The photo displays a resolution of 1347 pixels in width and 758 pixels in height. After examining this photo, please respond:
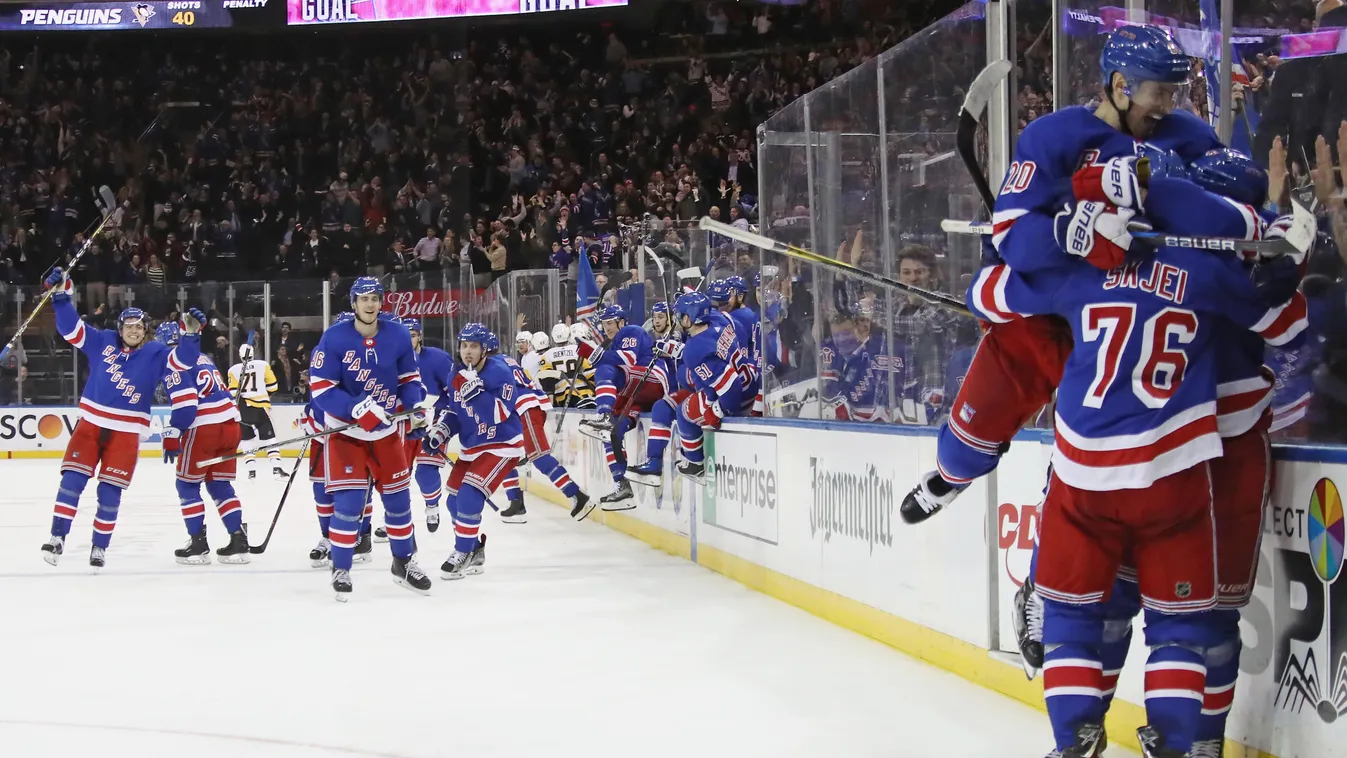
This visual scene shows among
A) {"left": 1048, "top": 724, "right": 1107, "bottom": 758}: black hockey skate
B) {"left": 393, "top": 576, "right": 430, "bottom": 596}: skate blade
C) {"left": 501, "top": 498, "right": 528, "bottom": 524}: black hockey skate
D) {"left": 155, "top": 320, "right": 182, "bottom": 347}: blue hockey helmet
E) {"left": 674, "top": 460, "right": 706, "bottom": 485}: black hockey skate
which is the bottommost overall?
{"left": 501, "top": 498, "right": 528, "bottom": 524}: black hockey skate

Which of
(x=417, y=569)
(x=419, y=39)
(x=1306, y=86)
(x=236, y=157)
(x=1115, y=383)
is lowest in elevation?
(x=417, y=569)

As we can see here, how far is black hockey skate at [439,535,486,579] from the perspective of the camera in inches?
294

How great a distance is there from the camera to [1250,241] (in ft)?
8.80

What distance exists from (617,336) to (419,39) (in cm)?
1413

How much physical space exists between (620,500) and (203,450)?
269cm

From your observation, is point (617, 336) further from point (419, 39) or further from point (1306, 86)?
point (419, 39)

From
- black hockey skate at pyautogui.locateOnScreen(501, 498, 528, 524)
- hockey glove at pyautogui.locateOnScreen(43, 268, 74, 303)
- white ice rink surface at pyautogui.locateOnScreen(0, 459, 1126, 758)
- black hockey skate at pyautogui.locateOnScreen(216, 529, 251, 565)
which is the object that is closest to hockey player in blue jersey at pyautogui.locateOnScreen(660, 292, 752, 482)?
white ice rink surface at pyautogui.locateOnScreen(0, 459, 1126, 758)

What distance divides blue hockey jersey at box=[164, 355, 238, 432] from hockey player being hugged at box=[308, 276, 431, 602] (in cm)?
155

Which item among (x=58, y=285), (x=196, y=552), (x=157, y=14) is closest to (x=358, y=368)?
(x=196, y=552)

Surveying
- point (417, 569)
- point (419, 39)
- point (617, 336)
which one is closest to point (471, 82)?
point (419, 39)

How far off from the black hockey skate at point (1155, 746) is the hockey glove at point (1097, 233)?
913mm

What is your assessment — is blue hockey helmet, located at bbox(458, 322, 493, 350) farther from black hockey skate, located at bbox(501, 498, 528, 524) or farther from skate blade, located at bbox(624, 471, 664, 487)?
black hockey skate, located at bbox(501, 498, 528, 524)

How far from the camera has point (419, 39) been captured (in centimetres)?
2270

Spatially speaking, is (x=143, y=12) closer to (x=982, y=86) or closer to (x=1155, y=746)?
(x=982, y=86)
